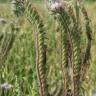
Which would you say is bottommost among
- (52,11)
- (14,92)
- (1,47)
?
(14,92)

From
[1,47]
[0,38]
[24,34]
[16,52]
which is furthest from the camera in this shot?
[24,34]

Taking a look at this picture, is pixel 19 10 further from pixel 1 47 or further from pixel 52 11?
pixel 1 47

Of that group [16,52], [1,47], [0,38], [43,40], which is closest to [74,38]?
[43,40]

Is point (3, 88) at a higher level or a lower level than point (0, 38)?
lower

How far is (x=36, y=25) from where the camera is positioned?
1.08 m

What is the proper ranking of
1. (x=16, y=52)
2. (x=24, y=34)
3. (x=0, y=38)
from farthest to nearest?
1. (x=24, y=34)
2. (x=16, y=52)
3. (x=0, y=38)

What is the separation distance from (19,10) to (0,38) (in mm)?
779

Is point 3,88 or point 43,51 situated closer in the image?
point 43,51

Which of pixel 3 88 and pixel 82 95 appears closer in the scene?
pixel 3 88

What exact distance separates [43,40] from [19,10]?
0.34 ft

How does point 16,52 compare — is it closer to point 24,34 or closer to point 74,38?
point 24,34

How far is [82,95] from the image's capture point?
1.90 m

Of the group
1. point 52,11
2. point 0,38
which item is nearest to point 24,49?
point 0,38

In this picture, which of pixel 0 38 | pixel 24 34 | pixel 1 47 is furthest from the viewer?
pixel 24 34
